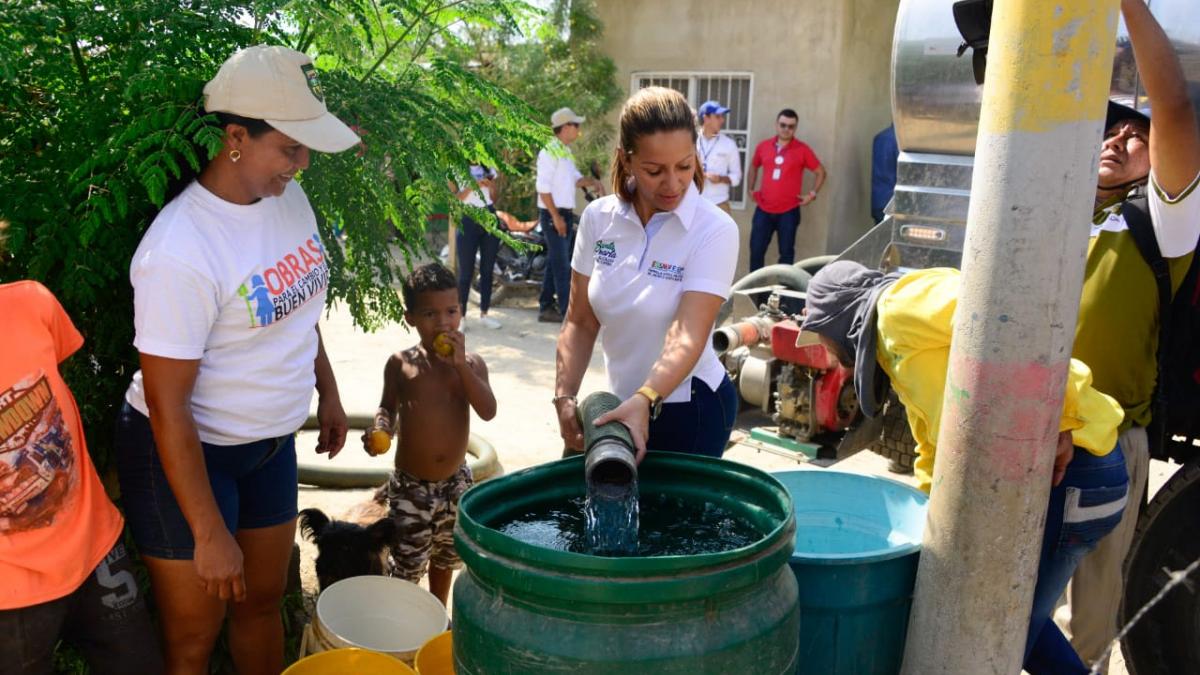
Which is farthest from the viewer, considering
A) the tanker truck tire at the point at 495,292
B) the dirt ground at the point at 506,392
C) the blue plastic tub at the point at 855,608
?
the tanker truck tire at the point at 495,292

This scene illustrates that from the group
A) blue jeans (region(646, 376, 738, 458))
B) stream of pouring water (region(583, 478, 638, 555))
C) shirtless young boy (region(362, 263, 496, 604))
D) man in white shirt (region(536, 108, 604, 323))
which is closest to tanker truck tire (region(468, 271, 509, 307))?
man in white shirt (region(536, 108, 604, 323))

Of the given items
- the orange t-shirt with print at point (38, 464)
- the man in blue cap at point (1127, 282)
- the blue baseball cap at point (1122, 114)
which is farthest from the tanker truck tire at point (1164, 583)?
the orange t-shirt with print at point (38, 464)

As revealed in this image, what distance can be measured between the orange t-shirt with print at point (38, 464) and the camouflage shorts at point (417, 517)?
133cm

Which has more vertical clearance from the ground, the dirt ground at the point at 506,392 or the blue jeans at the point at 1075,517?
the blue jeans at the point at 1075,517

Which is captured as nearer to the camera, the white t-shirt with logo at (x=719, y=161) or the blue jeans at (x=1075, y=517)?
the blue jeans at (x=1075, y=517)

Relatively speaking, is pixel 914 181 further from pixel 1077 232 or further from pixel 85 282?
pixel 85 282

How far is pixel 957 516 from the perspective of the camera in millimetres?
2340

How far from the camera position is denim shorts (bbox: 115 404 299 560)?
2504mm

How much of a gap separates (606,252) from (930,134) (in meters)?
2.85

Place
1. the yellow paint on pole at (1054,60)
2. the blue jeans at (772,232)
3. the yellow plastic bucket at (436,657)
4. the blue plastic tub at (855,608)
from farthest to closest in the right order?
1. the blue jeans at (772,232)
2. the yellow plastic bucket at (436,657)
3. the blue plastic tub at (855,608)
4. the yellow paint on pole at (1054,60)

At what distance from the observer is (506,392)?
7477mm

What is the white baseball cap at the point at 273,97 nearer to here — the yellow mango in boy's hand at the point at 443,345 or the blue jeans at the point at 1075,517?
the yellow mango in boy's hand at the point at 443,345

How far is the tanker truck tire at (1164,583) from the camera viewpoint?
3285 mm

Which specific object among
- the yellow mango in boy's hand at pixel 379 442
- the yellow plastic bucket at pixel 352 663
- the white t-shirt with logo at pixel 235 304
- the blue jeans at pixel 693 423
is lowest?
the yellow plastic bucket at pixel 352 663
